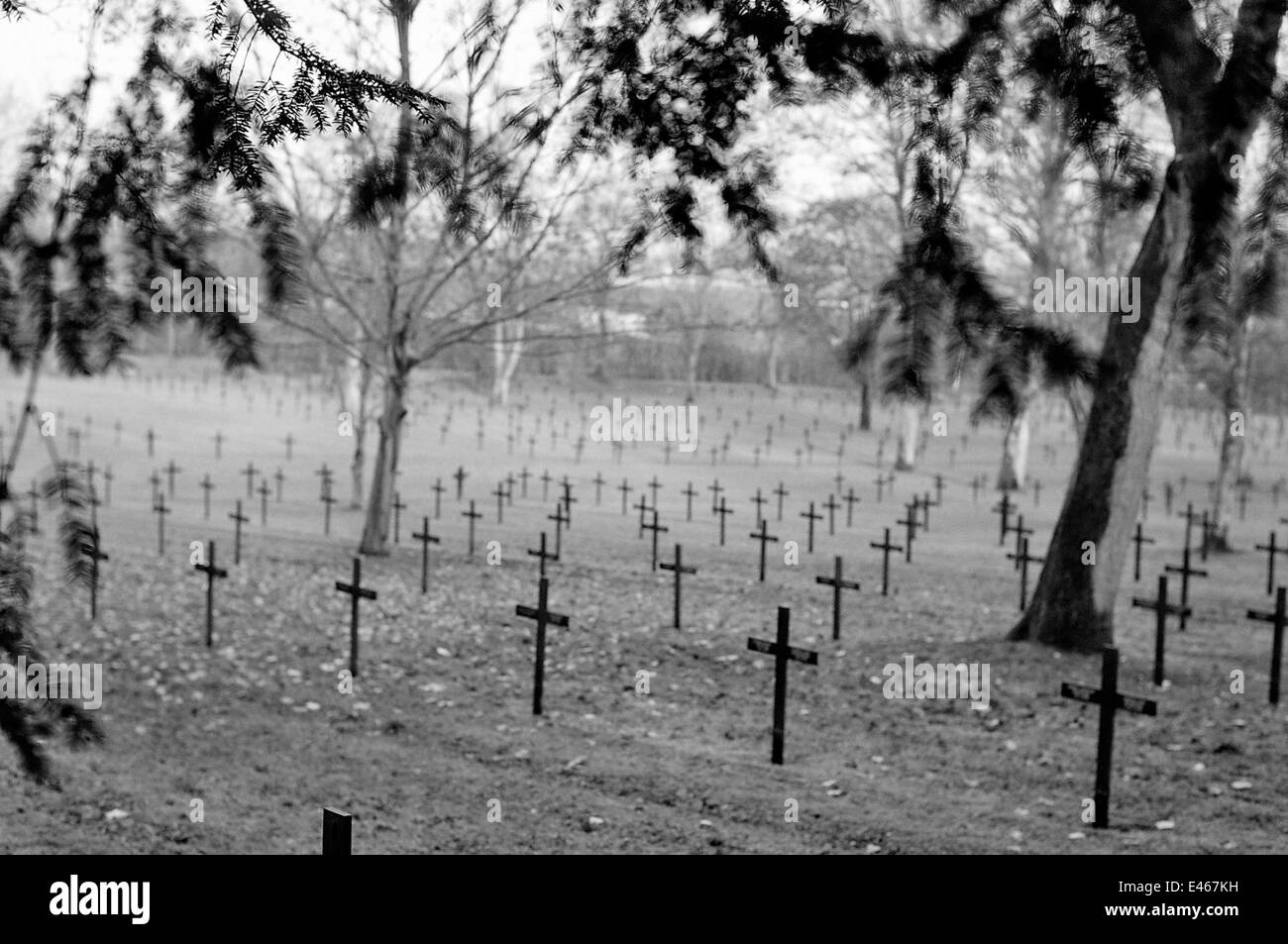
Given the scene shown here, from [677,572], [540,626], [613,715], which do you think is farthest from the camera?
[677,572]

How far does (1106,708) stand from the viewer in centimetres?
654

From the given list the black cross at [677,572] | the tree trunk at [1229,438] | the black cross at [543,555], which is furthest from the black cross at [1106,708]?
the tree trunk at [1229,438]

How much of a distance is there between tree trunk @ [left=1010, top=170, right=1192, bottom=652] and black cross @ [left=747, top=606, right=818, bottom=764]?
3548 mm

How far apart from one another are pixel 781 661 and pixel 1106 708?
6.41 feet

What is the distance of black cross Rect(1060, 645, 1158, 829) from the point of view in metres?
6.35

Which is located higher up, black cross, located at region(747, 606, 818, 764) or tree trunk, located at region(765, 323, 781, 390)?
tree trunk, located at region(765, 323, 781, 390)

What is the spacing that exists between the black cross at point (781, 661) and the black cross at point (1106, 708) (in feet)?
5.10

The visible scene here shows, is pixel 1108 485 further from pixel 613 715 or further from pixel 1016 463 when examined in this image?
pixel 1016 463

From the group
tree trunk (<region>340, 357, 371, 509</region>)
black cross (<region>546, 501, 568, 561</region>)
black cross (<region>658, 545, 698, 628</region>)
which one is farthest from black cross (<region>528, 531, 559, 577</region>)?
tree trunk (<region>340, 357, 371, 509</region>)

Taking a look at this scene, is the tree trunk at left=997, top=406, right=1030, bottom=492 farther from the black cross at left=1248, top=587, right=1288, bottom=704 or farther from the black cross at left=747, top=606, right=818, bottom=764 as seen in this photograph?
the black cross at left=747, top=606, right=818, bottom=764

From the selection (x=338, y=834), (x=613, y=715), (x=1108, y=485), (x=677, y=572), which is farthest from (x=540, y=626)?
(x=338, y=834)

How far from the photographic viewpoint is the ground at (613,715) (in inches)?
244

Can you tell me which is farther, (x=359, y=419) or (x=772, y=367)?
(x=772, y=367)
